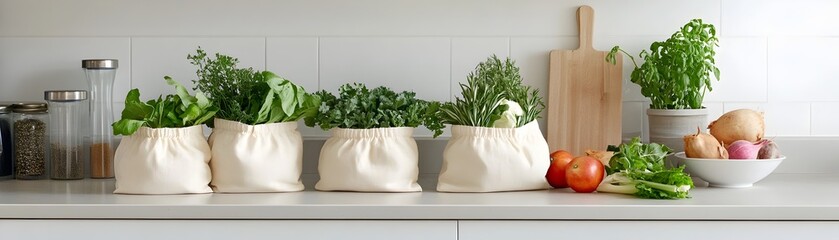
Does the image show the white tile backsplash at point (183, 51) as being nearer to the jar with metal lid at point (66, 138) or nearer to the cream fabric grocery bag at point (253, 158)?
the jar with metal lid at point (66, 138)

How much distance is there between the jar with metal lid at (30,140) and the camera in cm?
210

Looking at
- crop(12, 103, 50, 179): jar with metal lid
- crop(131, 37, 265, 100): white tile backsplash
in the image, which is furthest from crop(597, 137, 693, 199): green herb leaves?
crop(12, 103, 50, 179): jar with metal lid

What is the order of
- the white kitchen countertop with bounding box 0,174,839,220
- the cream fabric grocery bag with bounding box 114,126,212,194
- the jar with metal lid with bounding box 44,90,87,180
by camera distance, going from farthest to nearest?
the jar with metal lid with bounding box 44,90,87,180 < the cream fabric grocery bag with bounding box 114,126,212,194 < the white kitchen countertop with bounding box 0,174,839,220

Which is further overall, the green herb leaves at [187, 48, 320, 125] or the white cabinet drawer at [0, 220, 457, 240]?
the green herb leaves at [187, 48, 320, 125]

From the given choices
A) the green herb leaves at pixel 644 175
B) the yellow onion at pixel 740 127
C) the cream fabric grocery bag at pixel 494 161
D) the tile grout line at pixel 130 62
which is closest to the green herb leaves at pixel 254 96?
the cream fabric grocery bag at pixel 494 161

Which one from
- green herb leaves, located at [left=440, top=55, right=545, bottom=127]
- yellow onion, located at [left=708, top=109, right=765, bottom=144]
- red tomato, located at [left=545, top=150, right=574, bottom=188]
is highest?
green herb leaves, located at [left=440, top=55, right=545, bottom=127]

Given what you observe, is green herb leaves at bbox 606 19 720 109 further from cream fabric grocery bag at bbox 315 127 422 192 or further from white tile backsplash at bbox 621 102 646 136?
cream fabric grocery bag at bbox 315 127 422 192

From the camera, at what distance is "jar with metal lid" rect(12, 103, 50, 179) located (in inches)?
82.7

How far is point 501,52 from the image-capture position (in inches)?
89.9

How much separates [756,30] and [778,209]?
70 cm

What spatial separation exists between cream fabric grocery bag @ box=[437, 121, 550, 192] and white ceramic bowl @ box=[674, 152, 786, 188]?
31 cm

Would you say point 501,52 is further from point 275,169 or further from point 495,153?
point 275,169

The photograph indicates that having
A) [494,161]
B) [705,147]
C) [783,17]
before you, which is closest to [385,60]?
[494,161]

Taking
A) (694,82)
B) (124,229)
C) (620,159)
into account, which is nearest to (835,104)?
(694,82)
